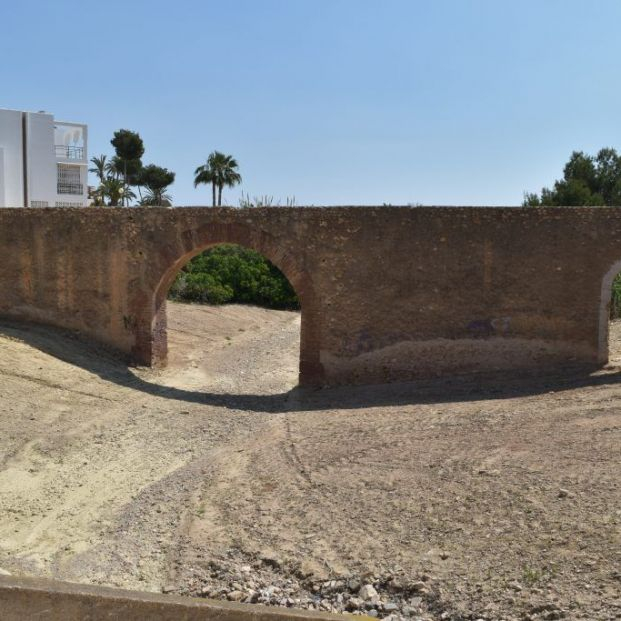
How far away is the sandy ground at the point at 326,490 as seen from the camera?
5203 millimetres

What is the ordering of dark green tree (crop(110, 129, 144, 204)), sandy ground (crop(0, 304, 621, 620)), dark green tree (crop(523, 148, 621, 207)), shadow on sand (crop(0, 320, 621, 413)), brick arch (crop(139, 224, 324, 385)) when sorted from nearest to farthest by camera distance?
sandy ground (crop(0, 304, 621, 620)) → shadow on sand (crop(0, 320, 621, 413)) → brick arch (crop(139, 224, 324, 385)) → dark green tree (crop(523, 148, 621, 207)) → dark green tree (crop(110, 129, 144, 204))

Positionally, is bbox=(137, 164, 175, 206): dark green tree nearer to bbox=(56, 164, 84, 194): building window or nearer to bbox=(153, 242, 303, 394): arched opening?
bbox=(56, 164, 84, 194): building window

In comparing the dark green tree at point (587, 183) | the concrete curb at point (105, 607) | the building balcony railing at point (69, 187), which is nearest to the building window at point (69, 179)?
the building balcony railing at point (69, 187)

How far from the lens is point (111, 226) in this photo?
40.3 feet

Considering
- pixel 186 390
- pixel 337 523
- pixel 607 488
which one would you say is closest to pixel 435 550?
pixel 337 523

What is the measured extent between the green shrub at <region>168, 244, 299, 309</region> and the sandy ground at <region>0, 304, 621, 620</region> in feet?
37.8

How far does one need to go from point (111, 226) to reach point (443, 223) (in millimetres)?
5743

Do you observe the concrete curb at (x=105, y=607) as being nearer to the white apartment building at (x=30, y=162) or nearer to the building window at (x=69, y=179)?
the white apartment building at (x=30, y=162)

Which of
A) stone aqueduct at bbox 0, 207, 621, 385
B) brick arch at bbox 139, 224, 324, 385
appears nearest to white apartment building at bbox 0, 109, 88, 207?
brick arch at bbox 139, 224, 324, 385

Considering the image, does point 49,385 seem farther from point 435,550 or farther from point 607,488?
point 607,488

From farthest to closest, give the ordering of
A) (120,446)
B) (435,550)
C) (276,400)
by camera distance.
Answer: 1. (276,400)
2. (120,446)
3. (435,550)

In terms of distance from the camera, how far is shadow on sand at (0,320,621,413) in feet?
34.1

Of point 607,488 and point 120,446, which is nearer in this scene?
point 607,488

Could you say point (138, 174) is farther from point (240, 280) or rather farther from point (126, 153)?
point (240, 280)
